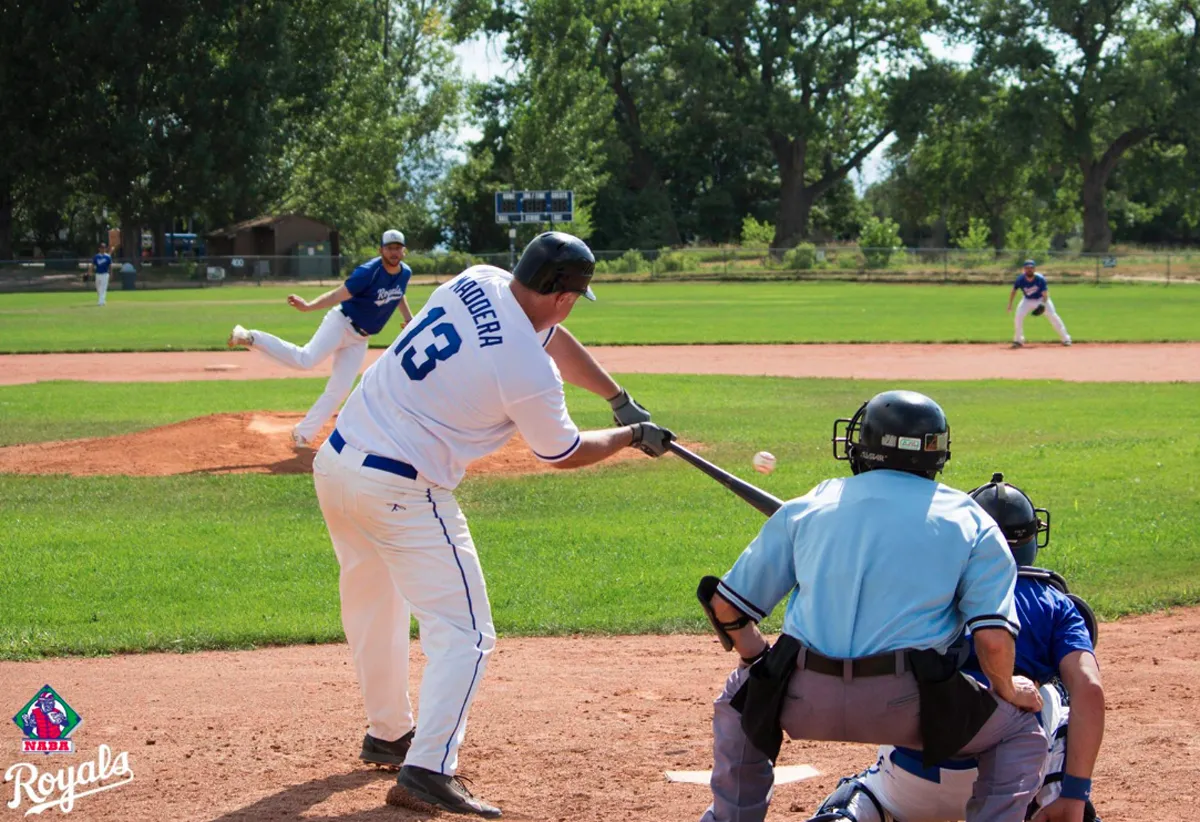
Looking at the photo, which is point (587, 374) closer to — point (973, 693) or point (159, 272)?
point (973, 693)

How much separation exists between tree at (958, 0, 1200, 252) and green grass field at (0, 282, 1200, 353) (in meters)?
21.4

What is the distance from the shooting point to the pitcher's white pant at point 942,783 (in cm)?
379

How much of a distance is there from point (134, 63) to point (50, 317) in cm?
2945

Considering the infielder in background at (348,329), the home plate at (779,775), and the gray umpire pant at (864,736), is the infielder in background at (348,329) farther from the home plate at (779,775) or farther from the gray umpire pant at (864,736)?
the gray umpire pant at (864,736)

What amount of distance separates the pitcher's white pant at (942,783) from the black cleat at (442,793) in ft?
4.89

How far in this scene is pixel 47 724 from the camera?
5711 millimetres

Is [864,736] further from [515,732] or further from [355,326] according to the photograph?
[355,326]

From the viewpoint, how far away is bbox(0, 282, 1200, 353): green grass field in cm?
3131

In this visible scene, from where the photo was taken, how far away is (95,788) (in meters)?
5.05

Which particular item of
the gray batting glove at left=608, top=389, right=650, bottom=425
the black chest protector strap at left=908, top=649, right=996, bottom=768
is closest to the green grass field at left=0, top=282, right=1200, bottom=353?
the gray batting glove at left=608, top=389, right=650, bottom=425

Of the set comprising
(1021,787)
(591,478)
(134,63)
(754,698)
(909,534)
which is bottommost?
(591,478)

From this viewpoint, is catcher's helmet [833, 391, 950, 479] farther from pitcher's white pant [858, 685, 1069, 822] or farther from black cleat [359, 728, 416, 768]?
black cleat [359, 728, 416, 768]

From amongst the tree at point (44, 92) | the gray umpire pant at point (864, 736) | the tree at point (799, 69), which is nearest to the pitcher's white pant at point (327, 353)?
the gray umpire pant at point (864, 736)

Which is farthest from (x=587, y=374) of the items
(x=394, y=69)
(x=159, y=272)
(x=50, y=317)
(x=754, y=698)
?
(x=394, y=69)
